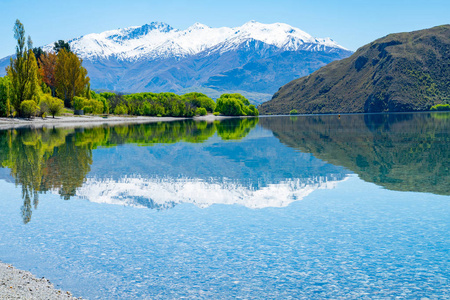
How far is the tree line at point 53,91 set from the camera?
99.2 m

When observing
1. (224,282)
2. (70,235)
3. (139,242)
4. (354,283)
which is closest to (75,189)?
(70,235)

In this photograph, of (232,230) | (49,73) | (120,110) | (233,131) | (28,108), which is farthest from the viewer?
(120,110)

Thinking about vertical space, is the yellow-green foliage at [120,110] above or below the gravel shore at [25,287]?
above

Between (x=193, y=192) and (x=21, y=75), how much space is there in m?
93.7

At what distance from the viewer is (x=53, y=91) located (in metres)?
144

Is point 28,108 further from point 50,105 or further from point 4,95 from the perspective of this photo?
point 50,105

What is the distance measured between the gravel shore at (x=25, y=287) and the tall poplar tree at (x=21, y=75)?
326 feet

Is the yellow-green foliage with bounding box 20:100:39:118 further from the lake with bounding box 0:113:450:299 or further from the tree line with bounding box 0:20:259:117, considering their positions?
the lake with bounding box 0:113:450:299

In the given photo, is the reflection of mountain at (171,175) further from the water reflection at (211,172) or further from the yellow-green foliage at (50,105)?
the yellow-green foliage at (50,105)

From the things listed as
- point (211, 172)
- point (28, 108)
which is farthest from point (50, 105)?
point (211, 172)

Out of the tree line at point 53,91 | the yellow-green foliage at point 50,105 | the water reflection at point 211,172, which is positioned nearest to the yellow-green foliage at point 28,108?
the tree line at point 53,91

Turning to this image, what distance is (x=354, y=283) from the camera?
10.6 meters

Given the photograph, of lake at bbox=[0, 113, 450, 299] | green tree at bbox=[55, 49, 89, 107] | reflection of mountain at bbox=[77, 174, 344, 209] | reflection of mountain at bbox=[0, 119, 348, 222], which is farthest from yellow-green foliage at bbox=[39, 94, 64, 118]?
reflection of mountain at bbox=[77, 174, 344, 209]

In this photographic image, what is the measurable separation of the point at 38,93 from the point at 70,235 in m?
99.8
